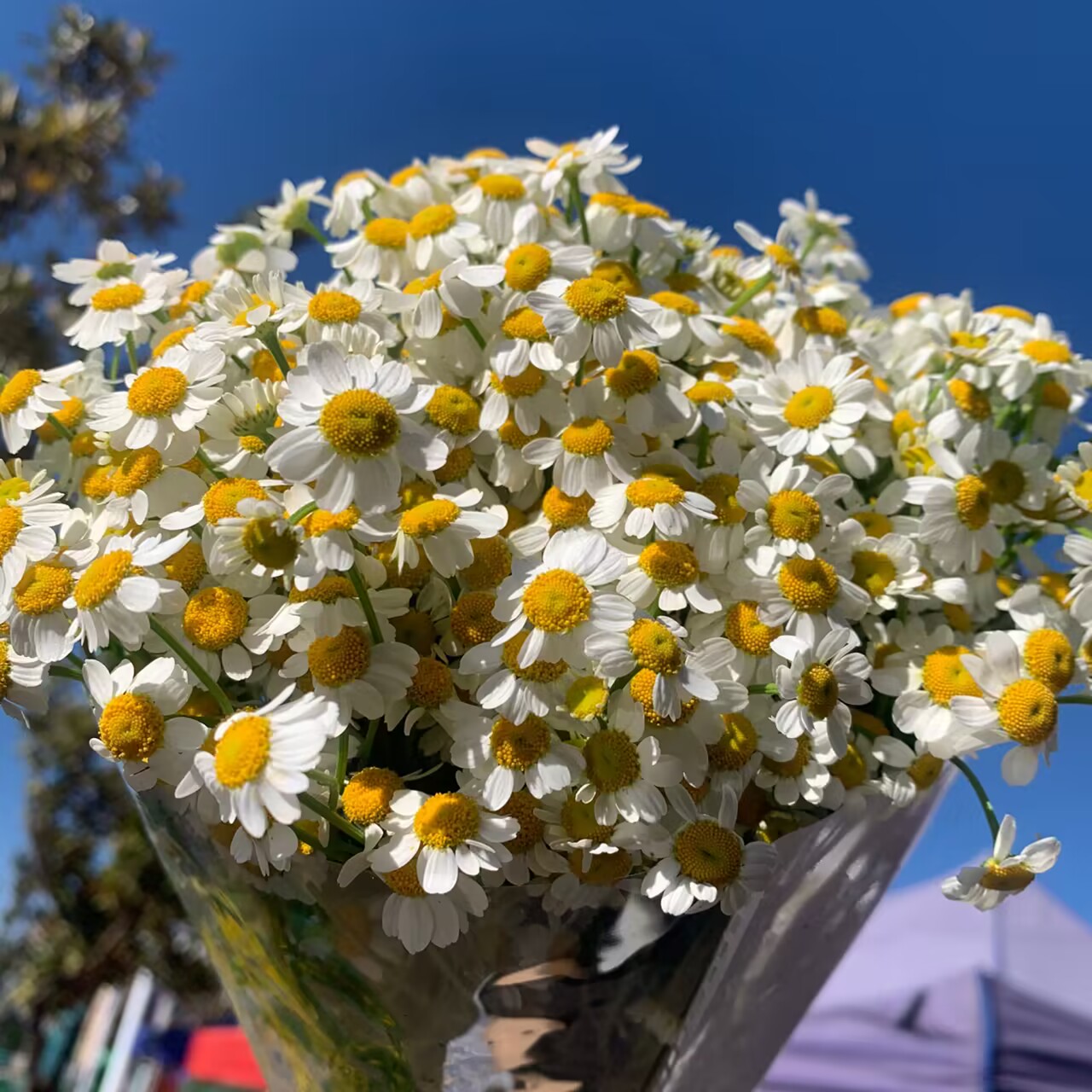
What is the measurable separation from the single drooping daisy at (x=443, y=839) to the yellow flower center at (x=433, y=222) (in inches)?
11.6

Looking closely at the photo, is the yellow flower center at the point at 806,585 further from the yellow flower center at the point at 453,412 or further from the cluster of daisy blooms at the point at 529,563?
the yellow flower center at the point at 453,412

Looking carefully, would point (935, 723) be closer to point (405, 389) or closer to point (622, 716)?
point (622, 716)

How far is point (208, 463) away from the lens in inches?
17.2

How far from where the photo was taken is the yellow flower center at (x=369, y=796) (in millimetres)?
384

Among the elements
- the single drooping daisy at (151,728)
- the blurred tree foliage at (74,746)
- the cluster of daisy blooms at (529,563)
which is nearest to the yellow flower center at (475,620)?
the cluster of daisy blooms at (529,563)

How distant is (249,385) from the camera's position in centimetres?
44

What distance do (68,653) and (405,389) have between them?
17 cm

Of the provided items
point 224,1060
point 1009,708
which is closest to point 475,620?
point 1009,708

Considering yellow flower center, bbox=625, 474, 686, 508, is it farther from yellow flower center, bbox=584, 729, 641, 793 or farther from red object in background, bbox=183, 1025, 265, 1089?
red object in background, bbox=183, 1025, 265, 1089

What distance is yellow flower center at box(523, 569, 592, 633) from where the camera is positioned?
377 mm

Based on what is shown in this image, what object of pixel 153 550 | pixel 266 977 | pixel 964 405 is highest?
pixel 964 405

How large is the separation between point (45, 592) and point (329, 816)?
146mm

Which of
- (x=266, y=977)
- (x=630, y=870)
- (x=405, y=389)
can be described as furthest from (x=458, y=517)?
(x=266, y=977)

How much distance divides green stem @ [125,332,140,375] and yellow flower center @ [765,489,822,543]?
32cm
